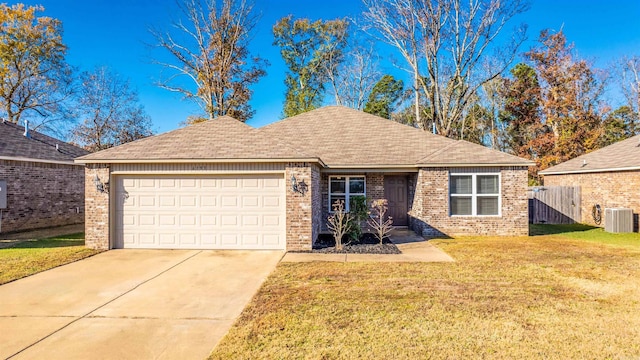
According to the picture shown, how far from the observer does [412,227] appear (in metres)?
12.7

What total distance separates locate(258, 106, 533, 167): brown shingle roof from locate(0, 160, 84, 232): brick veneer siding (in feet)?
29.6

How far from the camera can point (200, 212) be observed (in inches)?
365

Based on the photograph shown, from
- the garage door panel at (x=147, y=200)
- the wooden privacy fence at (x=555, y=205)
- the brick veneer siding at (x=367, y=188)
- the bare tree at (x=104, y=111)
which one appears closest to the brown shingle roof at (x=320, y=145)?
the brick veneer siding at (x=367, y=188)

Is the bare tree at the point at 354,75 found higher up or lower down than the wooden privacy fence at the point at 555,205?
higher up

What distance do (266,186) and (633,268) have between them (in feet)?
27.9

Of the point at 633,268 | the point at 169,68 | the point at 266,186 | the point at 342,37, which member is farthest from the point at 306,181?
the point at 342,37

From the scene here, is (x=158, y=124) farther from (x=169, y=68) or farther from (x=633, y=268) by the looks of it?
(x=633, y=268)

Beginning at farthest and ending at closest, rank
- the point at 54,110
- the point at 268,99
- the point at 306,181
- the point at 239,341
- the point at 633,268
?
1. the point at 268,99
2. the point at 54,110
3. the point at 306,181
4. the point at 633,268
5. the point at 239,341

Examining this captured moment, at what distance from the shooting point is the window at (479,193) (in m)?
11.5

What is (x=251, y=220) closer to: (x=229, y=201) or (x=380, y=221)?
(x=229, y=201)

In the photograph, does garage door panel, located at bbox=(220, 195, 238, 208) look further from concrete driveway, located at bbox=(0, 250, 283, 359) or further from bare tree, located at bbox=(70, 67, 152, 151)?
bare tree, located at bbox=(70, 67, 152, 151)

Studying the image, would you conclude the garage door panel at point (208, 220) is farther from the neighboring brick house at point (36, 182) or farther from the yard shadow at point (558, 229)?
the yard shadow at point (558, 229)

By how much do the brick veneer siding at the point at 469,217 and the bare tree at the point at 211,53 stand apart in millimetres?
16245

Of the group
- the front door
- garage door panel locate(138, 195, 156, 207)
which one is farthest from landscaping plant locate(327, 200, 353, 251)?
garage door panel locate(138, 195, 156, 207)
